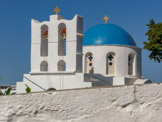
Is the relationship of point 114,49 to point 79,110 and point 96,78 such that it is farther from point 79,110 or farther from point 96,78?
point 79,110

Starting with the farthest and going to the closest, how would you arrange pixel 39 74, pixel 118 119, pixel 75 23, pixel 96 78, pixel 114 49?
pixel 114 49 → pixel 96 78 → pixel 39 74 → pixel 75 23 → pixel 118 119

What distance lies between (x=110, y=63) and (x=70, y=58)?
529 centimetres

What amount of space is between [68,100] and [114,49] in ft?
61.4

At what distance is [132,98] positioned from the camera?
312 cm

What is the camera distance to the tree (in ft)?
61.5

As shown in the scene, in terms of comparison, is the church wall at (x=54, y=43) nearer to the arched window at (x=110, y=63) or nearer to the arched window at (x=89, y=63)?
the arched window at (x=110, y=63)

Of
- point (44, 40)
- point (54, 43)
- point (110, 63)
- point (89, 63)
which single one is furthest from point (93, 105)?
point (89, 63)

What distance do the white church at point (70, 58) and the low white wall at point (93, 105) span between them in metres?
13.0

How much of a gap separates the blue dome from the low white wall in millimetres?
18944

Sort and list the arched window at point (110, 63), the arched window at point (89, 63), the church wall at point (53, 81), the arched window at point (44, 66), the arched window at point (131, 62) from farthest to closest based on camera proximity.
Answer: the arched window at point (131, 62), the arched window at point (89, 63), the arched window at point (110, 63), the arched window at point (44, 66), the church wall at point (53, 81)

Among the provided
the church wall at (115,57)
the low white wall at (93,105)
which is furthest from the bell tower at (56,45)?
the low white wall at (93,105)

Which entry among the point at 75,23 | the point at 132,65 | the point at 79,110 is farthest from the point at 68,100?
the point at 132,65

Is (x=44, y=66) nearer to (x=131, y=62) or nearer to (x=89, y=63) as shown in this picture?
(x=89, y=63)

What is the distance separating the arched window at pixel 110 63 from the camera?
21750mm
